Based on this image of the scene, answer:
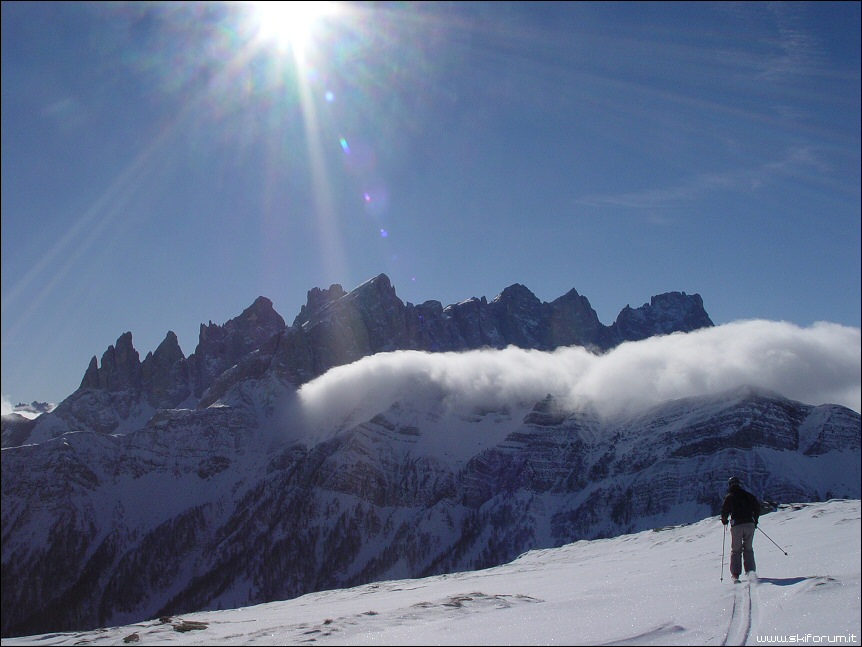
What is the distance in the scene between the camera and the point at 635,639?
1084cm

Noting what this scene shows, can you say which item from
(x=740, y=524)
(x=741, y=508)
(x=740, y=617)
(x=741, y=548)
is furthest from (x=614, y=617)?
(x=741, y=508)

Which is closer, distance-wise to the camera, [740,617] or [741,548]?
[740,617]

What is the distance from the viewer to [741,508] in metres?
18.4

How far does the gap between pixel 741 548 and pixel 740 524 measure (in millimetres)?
688

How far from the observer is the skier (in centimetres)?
1742

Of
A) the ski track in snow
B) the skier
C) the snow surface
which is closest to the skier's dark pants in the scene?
the skier

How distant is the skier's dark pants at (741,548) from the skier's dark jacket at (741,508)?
0.59 ft

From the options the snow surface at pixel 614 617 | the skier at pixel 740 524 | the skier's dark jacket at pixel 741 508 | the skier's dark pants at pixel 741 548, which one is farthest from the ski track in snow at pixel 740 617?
the skier's dark jacket at pixel 741 508

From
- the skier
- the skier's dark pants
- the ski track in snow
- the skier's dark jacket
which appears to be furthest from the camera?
the skier's dark jacket

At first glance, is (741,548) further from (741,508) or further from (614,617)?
(614,617)

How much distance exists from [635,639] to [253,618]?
10992 mm

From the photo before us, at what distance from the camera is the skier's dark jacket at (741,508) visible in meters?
18.2

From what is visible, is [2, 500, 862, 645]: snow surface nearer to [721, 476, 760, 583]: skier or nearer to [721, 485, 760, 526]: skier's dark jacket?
[721, 476, 760, 583]: skier

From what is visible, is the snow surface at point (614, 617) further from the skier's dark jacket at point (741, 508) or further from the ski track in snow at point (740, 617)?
the skier's dark jacket at point (741, 508)
